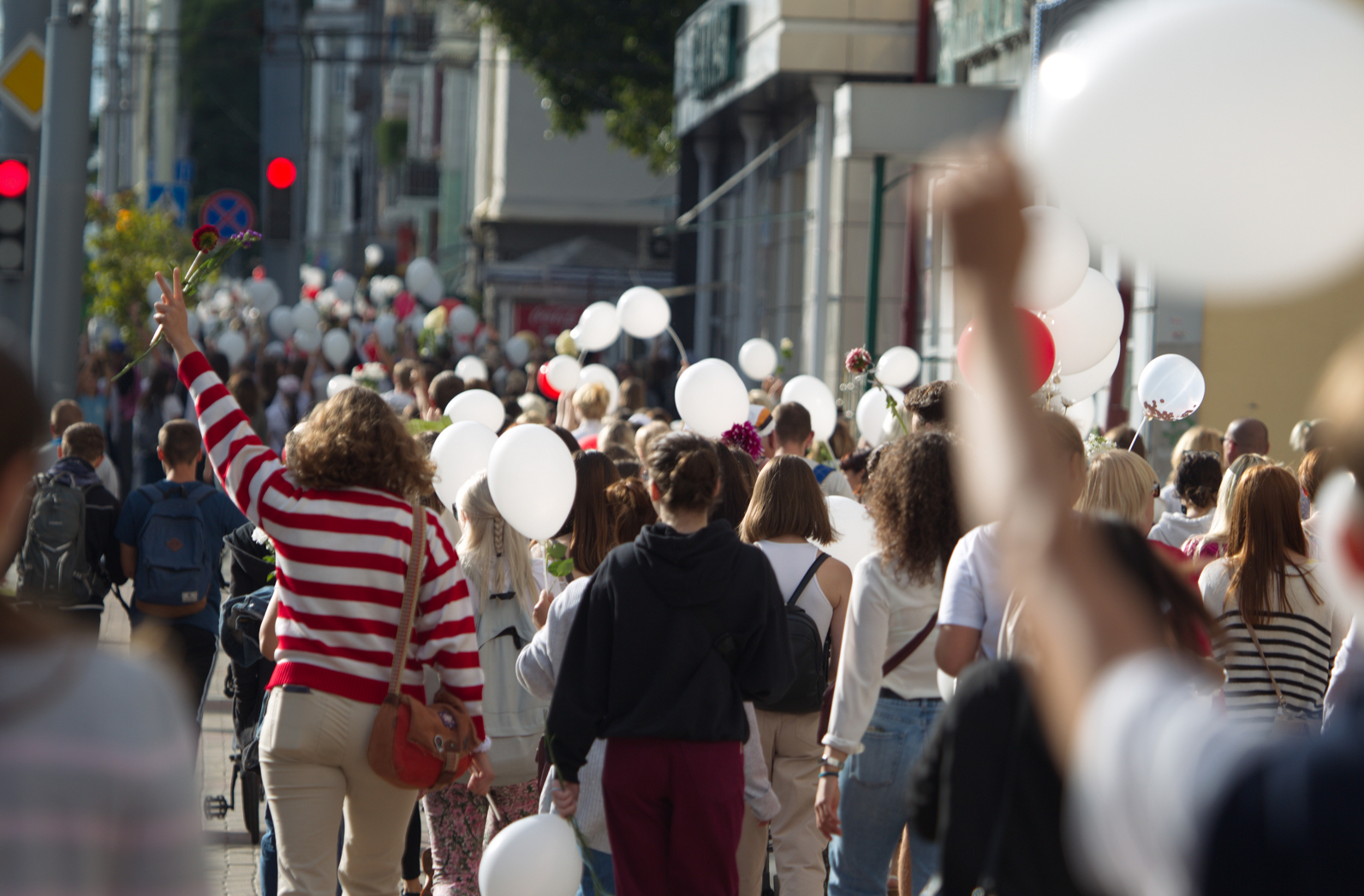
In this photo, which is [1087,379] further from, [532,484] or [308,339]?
[308,339]

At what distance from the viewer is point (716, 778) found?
440 centimetres

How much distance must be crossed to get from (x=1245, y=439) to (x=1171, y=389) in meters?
0.86

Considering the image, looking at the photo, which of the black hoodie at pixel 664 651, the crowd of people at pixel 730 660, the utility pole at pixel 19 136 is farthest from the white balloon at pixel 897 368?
the black hoodie at pixel 664 651

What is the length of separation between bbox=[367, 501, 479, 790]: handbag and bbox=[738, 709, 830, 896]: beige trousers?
1231 mm

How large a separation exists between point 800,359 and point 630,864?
55.5 ft

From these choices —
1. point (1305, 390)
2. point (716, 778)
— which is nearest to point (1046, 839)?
point (716, 778)

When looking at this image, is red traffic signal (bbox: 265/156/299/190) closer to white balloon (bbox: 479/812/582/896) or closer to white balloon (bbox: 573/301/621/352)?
white balloon (bbox: 573/301/621/352)

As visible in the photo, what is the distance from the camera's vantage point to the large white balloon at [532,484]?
532 centimetres

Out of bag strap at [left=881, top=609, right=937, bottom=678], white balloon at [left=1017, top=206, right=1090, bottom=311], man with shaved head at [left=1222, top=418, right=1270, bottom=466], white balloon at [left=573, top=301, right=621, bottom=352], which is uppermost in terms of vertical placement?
white balloon at [left=573, top=301, right=621, bottom=352]

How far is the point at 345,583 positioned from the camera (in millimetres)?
4281

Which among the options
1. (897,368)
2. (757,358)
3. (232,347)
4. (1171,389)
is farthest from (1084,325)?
(232,347)

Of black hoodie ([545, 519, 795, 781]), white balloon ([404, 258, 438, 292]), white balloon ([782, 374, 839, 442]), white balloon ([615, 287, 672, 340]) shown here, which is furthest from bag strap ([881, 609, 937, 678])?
white balloon ([404, 258, 438, 292])

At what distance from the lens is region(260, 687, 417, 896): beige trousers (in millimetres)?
4254

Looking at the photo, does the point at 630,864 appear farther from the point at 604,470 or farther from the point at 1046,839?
the point at 1046,839
